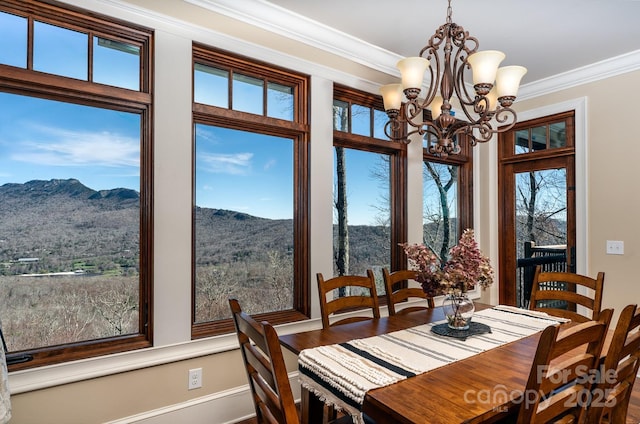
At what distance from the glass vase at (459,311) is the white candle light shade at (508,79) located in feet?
3.97

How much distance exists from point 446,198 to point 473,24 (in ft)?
5.77

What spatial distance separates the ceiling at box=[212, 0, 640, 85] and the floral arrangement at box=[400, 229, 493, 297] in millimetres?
1673

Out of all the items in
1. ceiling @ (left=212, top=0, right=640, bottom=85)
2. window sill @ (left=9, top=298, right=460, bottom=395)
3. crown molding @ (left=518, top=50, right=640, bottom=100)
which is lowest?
window sill @ (left=9, top=298, right=460, bottom=395)

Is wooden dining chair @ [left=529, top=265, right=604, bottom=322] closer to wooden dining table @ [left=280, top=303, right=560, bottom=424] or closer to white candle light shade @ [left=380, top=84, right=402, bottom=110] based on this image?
wooden dining table @ [left=280, top=303, right=560, bottom=424]

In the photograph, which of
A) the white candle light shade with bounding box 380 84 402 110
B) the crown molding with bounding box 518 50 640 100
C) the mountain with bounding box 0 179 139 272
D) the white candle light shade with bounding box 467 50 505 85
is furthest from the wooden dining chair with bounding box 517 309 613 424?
the crown molding with bounding box 518 50 640 100

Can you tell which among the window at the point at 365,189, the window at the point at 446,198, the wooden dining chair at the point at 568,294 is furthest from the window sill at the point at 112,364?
the window at the point at 446,198

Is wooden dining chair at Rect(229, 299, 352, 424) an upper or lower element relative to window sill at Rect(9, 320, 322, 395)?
upper

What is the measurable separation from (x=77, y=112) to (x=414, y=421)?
223 centimetres

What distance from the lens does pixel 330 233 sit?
2.92 metres

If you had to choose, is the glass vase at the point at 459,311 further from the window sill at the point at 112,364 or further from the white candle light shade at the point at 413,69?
the window sill at the point at 112,364

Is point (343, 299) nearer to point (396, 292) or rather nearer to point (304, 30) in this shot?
point (396, 292)

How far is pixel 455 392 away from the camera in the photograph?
50.0 inches

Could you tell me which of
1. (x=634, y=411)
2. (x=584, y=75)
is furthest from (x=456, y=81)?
(x=634, y=411)

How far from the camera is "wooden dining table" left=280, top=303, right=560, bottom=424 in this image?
3.76 feet
